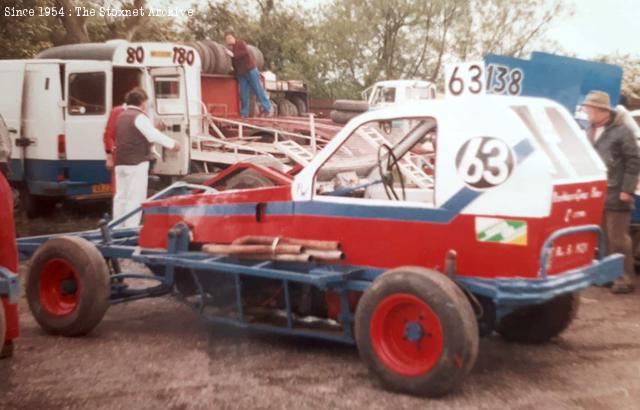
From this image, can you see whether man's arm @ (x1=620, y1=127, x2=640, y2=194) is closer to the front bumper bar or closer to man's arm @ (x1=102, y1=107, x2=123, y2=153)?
the front bumper bar

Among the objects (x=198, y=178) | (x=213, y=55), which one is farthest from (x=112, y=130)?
(x=213, y=55)

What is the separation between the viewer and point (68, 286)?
6.82 metres

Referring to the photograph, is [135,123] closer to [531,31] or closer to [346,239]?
[346,239]

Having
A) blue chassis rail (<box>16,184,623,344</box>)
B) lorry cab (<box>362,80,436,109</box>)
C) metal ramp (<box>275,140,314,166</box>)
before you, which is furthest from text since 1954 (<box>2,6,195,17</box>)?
blue chassis rail (<box>16,184,623,344</box>)

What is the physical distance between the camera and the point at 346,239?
5922mm

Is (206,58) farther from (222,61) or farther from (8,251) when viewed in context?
(8,251)

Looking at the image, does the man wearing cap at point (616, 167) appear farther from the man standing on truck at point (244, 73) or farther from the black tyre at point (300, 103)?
the black tyre at point (300, 103)

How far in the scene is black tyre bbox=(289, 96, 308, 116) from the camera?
1783cm

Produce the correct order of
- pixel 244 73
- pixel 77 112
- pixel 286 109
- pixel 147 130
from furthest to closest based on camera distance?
1. pixel 286 109
2. pixel 244 73
3. pixel 77 112
4. pixel 147 130

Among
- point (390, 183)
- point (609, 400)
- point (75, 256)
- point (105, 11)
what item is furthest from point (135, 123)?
point (105, 11)

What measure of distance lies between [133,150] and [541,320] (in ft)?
17.2

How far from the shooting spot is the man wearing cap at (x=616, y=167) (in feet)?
27.1

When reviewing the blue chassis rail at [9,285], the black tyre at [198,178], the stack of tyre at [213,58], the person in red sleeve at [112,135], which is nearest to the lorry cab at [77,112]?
the black tyre at [198,178]

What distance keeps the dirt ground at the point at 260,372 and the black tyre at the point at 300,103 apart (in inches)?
427
